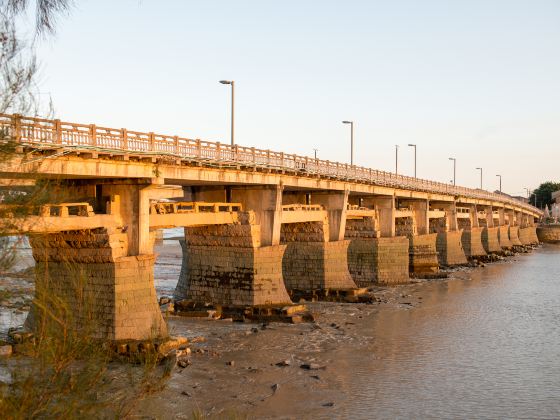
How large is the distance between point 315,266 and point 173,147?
1856cm

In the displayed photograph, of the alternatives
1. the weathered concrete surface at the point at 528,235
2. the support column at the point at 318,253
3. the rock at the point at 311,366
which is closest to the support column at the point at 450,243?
the support column at the point at 318,253

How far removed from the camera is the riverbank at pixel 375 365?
20719 mm

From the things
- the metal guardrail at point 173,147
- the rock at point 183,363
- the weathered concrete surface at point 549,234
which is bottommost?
the rock at point 183,363

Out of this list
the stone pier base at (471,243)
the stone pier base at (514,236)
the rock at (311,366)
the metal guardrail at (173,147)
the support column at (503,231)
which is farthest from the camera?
the stone pier base at (514,236)

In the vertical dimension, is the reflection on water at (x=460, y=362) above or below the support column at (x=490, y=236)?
below

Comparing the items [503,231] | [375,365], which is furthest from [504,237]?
[375,365]

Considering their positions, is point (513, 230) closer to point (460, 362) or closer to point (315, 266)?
point (315, 266)

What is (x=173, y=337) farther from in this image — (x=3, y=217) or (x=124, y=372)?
(x=3, y=217)

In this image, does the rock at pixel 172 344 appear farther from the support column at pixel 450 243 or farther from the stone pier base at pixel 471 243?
the stone pier base at pixel 471 243

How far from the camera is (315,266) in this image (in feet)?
144

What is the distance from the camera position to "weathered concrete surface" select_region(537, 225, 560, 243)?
139500 mm

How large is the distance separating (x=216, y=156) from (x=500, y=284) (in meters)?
34.8

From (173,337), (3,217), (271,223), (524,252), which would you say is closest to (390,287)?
(271,223)

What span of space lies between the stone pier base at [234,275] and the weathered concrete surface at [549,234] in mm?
117362
